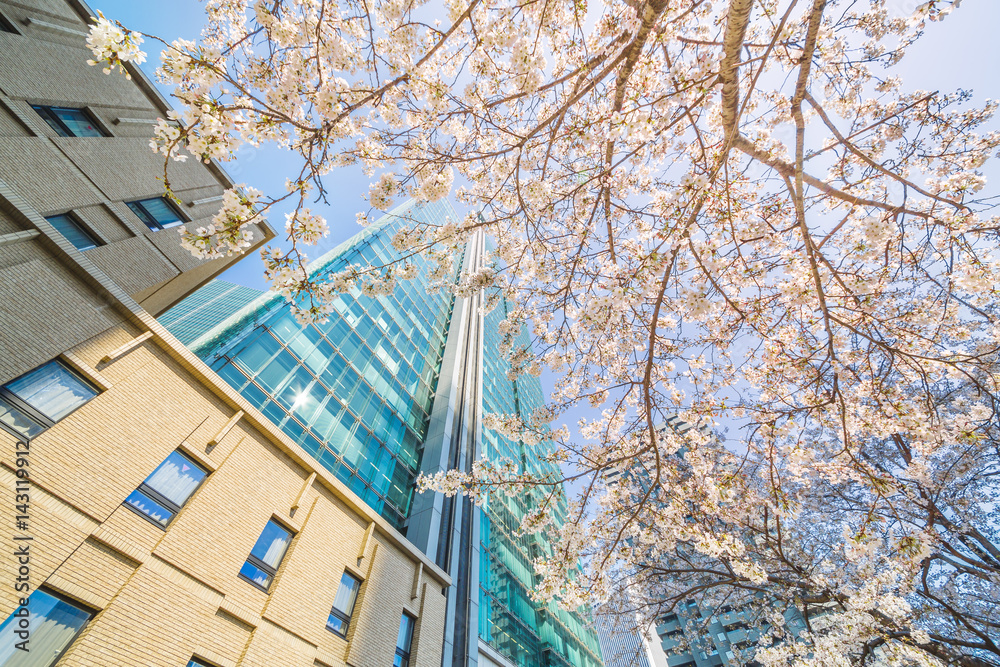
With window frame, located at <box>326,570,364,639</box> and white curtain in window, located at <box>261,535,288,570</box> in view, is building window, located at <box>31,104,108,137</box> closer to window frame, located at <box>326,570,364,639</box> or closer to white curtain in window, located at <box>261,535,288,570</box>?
white curtain in window, located at <box>261,535,288,570</box>

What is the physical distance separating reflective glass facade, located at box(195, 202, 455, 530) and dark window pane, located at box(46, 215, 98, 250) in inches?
137

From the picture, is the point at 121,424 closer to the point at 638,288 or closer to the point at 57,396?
the point at 57,396

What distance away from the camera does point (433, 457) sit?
17281mm

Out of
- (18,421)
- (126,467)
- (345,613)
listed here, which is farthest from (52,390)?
(345,613)

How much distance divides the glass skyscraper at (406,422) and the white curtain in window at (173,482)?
4.26 m

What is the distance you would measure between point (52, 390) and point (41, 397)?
6.1 inches

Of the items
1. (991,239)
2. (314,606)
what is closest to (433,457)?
(314,606)

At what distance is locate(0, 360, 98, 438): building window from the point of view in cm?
520

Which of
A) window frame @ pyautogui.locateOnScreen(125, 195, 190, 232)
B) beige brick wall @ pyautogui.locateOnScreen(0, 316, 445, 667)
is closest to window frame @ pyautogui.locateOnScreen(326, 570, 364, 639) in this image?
beige brick wall @ pyautogui.locateOnScreen(0, 316, 445, 667)

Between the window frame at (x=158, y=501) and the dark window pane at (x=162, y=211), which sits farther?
the dark window pane at (x=162, y=211)

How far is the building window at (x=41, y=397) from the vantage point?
520cm

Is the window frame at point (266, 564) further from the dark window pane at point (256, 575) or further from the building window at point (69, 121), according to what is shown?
the building window at point (69, 121)

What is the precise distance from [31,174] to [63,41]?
4399mm

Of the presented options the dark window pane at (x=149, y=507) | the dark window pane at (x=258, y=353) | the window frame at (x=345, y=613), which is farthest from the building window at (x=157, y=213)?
the window frame at (x=345, y=613)
